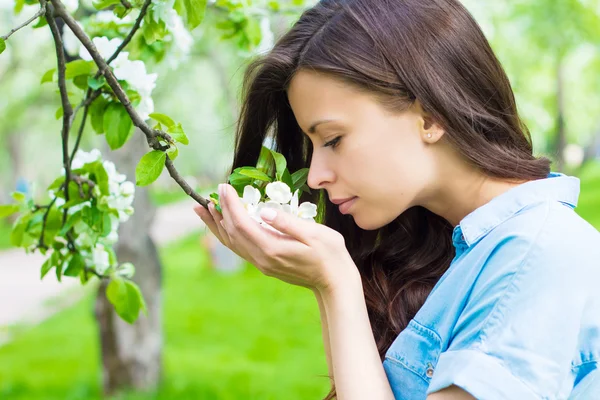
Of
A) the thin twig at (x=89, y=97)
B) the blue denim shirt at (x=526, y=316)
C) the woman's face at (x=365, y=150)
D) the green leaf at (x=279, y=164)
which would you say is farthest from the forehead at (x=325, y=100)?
the thin twig at (x=89, y=97)

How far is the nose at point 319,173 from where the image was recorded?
162 centimetres

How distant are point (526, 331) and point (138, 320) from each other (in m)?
3.73

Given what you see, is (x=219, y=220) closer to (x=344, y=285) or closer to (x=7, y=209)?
(x=344, y=285)

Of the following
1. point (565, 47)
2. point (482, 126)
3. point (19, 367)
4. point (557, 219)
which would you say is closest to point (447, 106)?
point (482, 126)

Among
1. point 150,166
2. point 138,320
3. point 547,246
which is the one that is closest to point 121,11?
point 150,166

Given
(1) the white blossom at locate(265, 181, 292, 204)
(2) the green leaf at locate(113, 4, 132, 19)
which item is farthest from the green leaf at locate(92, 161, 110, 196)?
(1) the white blossom at locate(265, 181, 292, 204)

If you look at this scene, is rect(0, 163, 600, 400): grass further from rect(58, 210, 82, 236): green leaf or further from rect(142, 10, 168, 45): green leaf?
rect(142, 10, 168, 45): green leaf

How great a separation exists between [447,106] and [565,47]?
936 cm

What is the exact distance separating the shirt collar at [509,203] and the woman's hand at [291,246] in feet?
0.86

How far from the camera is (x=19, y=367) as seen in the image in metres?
6.35

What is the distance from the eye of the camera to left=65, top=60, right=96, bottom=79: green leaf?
1.77 m

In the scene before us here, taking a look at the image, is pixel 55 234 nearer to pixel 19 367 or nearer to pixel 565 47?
pixel 19 367

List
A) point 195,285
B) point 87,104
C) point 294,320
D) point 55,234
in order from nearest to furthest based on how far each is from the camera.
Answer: point 87,104 → point 55,234 → point 294,320 → point 195,285

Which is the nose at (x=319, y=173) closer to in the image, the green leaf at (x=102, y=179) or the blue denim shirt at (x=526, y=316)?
the blue denim shirt at (x=526, y=316)
